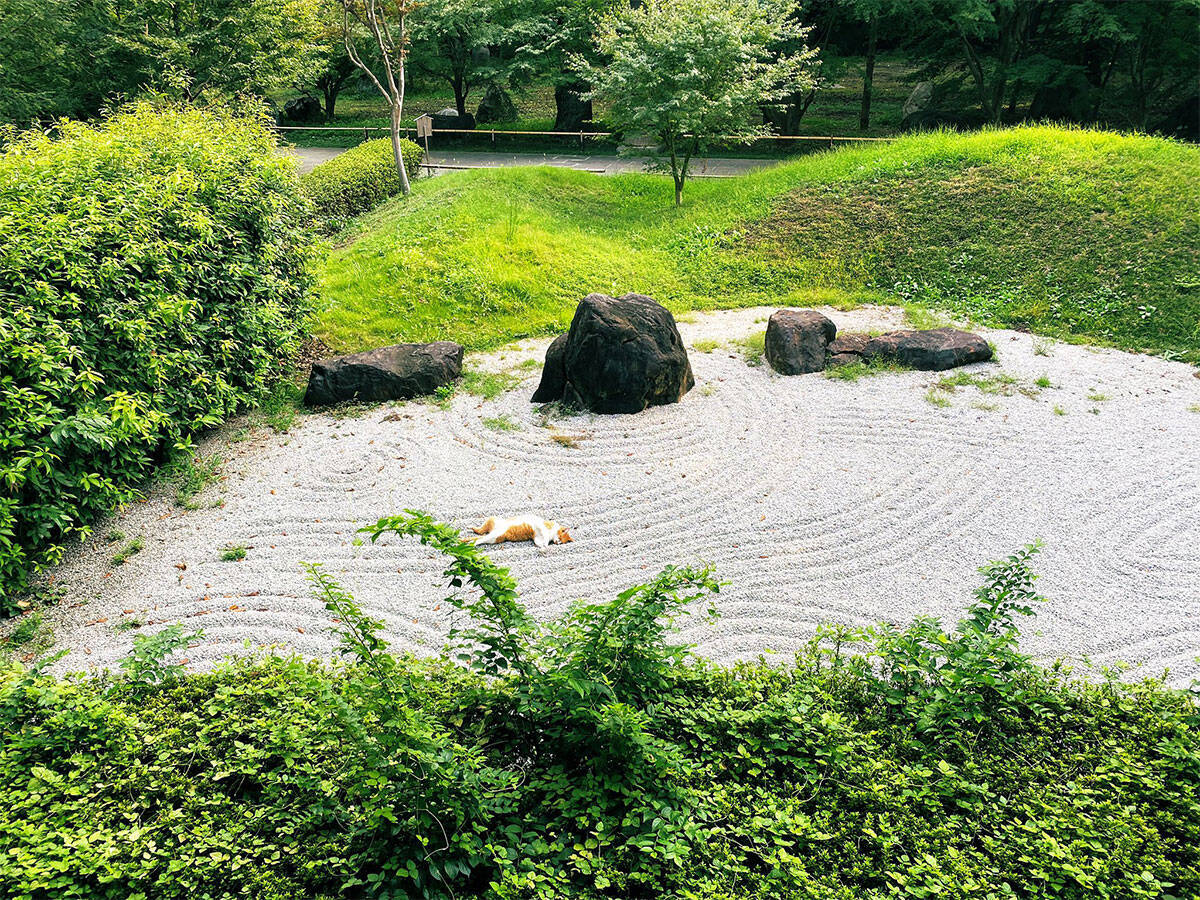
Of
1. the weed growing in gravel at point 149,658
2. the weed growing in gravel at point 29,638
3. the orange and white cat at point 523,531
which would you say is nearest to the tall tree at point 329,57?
the orange and white cat at point 523,531

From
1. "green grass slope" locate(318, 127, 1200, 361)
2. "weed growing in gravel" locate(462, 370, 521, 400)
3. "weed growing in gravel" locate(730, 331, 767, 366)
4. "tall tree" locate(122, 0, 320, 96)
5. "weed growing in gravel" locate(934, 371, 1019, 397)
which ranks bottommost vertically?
"weed growing in gravel" locate(462, 370, 521, 400)

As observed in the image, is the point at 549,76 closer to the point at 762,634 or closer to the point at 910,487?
the point at 910,487

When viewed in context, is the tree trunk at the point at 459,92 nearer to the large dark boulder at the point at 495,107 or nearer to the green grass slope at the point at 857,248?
the large dark boulder at the point at 495,107

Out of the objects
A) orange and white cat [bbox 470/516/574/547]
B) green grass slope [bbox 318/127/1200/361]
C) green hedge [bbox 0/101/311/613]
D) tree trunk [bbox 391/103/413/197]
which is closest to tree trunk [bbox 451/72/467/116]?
tree trunk [bbox 391/103/413/197]

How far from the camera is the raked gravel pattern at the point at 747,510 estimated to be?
591cm

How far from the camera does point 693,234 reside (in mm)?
14836

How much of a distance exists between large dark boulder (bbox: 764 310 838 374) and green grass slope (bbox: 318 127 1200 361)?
7.66 feet

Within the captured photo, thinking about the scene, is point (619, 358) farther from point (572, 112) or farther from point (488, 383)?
point (572, 112)

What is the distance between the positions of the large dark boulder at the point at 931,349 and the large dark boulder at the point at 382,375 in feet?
18.0

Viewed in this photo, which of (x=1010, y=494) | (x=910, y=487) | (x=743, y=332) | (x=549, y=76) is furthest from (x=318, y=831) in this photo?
(x=549, y=76)

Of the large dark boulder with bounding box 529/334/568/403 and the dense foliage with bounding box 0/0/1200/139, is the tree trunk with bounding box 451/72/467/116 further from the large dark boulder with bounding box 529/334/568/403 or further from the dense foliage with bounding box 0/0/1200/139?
the large dark boulder with bounding box 529/334/568/403

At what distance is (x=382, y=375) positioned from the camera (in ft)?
31.3

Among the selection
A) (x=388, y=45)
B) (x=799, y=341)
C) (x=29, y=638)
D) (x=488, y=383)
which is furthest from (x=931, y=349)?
(x=388, y=45)

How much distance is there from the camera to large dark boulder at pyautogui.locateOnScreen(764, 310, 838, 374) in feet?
33.3
